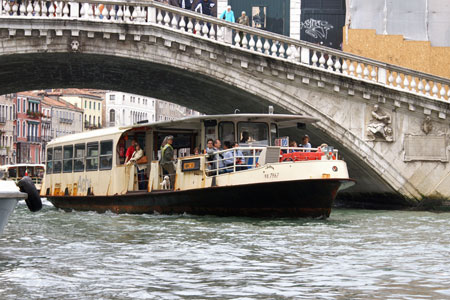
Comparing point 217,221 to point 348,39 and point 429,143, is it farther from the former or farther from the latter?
point 348,39

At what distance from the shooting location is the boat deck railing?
53.7 ft

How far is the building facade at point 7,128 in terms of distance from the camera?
258 ft

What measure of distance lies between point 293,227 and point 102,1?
30.4ft

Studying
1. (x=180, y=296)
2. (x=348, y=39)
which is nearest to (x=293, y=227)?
(x=180, y=296)

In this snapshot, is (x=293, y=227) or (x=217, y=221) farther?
(x=217, y=221)

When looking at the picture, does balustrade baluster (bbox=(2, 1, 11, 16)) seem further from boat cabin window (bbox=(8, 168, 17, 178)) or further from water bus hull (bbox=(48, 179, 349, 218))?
boat cabin window (bbox=(8, 168, 17, 178))

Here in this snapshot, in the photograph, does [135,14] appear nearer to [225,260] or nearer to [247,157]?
[247,157]

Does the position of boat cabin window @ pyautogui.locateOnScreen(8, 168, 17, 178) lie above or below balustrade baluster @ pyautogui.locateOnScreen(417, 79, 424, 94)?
below

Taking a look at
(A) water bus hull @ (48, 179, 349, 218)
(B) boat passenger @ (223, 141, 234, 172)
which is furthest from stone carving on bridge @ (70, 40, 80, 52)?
(B) boat passenger @ (223, 141, 234, 172)

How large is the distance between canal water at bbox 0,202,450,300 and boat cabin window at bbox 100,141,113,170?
13.2 feet

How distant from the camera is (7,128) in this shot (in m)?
80.7

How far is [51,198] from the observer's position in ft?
74.7

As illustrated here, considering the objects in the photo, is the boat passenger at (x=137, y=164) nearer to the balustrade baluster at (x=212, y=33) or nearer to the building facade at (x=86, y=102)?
the balustrade baluster at (x=212, y=33)

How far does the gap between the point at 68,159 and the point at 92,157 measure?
151cm
